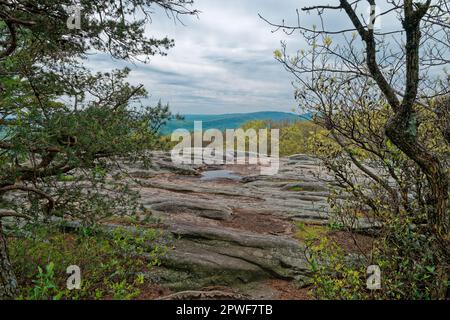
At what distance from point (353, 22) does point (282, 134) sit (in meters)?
78.7

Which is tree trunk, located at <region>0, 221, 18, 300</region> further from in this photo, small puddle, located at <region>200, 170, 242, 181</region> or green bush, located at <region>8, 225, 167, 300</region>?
small puddle, located at <region>200, 170, 242, 181</region>

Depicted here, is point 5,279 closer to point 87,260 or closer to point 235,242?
point 87,260

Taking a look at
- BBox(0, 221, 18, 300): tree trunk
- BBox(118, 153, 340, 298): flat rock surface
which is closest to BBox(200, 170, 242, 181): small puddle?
BBox(118, 153, 340, 298): flat rock surface

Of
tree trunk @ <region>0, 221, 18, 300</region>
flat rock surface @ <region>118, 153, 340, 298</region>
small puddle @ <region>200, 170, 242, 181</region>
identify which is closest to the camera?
tree trunk @ <region>0, 221, 18, 300</region>

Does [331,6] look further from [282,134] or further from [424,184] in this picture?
[282,134]

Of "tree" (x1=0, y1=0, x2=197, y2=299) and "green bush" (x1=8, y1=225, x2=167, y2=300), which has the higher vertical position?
"tree" (x1=0, y1=0, x2=197, y2=299)

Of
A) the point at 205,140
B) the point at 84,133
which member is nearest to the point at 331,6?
the point at 84,133

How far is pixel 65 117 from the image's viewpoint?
5613 mm

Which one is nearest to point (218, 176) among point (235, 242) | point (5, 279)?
point (235, 242)

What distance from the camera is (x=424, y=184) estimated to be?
6.57 metres

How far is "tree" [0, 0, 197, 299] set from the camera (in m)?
5.78

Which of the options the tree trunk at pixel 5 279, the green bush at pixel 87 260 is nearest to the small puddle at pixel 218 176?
the green bush at pixel 87 260

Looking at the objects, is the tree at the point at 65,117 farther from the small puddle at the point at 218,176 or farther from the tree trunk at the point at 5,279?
the small puddle at the point at 218,176

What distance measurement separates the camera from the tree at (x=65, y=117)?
5.78m
